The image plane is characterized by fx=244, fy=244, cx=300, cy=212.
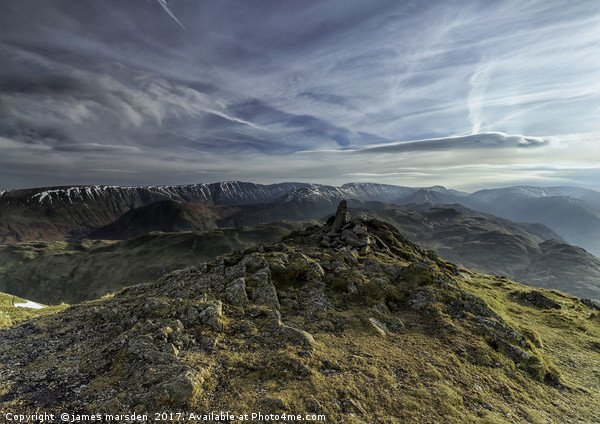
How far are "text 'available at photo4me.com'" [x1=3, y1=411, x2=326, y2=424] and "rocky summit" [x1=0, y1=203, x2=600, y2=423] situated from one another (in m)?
0.09

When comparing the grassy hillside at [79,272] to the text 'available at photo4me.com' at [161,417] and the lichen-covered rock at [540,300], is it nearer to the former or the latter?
the text 'available at photo4me.com' at [161,417]

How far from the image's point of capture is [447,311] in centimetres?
1897

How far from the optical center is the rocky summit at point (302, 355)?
10016 mm

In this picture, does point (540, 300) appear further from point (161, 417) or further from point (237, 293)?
point (161, 417)

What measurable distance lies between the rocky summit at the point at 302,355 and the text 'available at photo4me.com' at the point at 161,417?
88 millimetres

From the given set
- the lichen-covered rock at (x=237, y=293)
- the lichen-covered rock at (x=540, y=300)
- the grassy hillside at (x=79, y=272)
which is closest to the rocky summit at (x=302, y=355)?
the lichen-covered rock at (x=237, y=293)

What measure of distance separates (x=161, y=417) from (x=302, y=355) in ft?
21.2

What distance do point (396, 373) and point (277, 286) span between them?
10843mm

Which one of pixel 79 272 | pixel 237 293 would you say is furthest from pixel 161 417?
pixel 79 272

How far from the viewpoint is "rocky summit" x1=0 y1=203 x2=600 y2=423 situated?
10.0 meters

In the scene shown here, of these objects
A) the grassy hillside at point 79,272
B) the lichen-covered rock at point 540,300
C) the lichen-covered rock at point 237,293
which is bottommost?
the grassy hillside at point 79,272

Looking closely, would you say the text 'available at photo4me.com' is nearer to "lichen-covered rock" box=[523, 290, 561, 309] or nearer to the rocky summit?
the rocky summit

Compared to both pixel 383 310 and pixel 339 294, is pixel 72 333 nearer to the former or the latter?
pixel 339 294

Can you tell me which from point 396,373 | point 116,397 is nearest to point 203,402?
point 116,397
